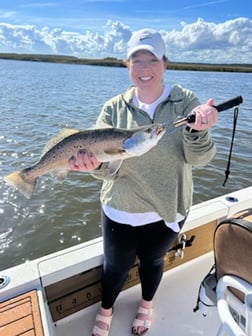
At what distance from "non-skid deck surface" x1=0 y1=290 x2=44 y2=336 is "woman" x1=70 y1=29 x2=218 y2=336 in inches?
22.8

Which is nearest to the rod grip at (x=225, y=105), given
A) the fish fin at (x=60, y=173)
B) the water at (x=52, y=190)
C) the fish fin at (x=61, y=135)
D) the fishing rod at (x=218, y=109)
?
the fishing rod at (x=218, y=109)

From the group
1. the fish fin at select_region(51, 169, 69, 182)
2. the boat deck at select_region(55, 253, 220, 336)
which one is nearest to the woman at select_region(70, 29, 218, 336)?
the fish fin at select_region(51, 169, 69, 182)

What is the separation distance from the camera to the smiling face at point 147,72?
1879 mm

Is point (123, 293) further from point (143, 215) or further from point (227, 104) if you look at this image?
point (227, 104)

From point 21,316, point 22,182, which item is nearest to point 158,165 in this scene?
point 22,182

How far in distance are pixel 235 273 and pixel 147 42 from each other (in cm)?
131

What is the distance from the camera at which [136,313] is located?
107 inches

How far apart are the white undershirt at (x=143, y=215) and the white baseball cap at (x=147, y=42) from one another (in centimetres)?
23

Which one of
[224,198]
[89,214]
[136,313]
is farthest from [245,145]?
[136,313]

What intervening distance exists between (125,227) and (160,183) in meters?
0.37

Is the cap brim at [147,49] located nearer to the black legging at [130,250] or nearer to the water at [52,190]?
the black legging at [130,250]

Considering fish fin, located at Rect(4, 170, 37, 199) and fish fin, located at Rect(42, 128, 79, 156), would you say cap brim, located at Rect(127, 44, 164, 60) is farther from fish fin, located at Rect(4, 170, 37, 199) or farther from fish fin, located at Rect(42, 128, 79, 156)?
fish fin, located at Rect(4, 170, 37, 199)

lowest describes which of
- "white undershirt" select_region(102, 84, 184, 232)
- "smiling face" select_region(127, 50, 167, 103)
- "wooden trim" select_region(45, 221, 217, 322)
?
"wooden trim" select_region(45, 221, 217, 322)

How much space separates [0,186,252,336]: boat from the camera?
187cm
